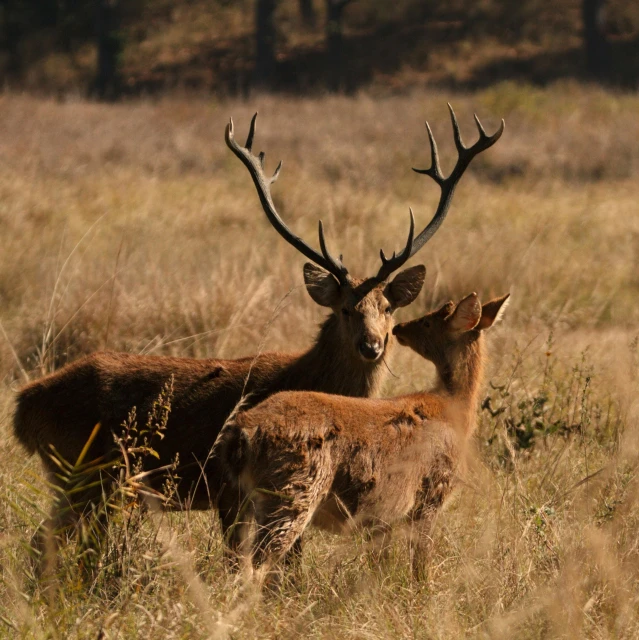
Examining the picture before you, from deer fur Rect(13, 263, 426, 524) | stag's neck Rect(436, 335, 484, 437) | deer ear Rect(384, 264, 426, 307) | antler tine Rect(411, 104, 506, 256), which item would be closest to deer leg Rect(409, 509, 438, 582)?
stag's neck Rect(436, 335, 484, 437)

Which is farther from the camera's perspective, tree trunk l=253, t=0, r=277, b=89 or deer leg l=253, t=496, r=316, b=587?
tree trunk l=253, t=0, r=277, b=89

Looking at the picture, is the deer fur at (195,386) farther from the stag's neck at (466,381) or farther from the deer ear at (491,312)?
the deer ear at (491,312)

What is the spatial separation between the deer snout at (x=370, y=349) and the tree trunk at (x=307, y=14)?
4139 cm

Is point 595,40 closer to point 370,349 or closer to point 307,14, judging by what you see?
point 307,14

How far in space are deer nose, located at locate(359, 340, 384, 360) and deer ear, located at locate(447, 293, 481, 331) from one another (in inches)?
15.8

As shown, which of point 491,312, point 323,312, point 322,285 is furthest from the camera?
point 323,312

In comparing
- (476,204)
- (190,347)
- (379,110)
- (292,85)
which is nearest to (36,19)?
(292,85)

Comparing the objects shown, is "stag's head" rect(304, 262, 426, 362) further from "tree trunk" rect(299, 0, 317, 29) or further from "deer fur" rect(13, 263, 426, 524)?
"tree trunk" rect(299, 0, 317, 29)

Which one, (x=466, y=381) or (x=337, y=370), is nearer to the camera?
(x=466, y=381)

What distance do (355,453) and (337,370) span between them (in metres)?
1.25

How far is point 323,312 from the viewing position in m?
9.39

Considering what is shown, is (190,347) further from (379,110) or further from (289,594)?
(379,110)

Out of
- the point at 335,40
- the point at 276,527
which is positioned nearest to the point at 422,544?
the point at 276,527

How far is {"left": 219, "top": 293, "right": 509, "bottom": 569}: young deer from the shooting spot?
172 inches
